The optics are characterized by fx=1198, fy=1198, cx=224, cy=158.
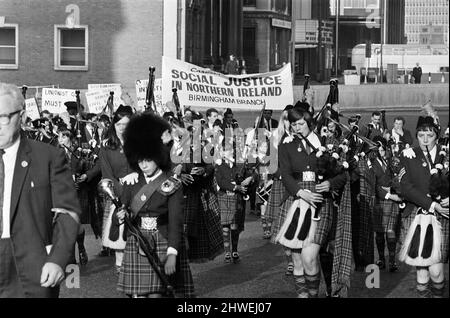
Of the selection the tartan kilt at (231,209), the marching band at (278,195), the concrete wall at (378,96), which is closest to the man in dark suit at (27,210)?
the marching band at (278,195)

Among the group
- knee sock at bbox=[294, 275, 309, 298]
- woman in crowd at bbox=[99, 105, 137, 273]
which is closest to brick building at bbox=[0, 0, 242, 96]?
woman in crowd at bbox=[99, 105, 137, 273]

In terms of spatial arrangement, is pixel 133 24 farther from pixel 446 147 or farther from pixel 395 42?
pixel 395 42

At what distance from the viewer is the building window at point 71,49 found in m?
40.9

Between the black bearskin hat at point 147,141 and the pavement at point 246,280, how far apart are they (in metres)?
2.44

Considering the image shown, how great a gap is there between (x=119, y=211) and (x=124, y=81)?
1284 inches

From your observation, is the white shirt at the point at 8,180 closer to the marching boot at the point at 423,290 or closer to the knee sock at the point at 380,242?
the marching boot at the point at 423,290

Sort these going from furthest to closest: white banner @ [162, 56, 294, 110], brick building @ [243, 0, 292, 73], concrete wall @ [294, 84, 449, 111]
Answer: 1. brick building @ [243, 0, 292, 73]
2. concrete wall @ [294, 84, 449, 111]
3. white banner @ [162, 56, 294, 110]

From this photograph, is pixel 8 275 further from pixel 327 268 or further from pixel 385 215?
pixel 385 215

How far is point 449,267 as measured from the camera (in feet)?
29.3

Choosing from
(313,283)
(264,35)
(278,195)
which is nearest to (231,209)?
(278,195)

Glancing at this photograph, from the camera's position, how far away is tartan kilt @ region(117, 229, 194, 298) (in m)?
7.91

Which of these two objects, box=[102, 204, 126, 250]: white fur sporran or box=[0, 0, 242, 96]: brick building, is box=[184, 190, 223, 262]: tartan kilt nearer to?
box=[102, 204, 126, 250]: white fur sporran

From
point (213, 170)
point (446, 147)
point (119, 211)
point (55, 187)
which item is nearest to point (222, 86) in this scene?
point (213, 170)

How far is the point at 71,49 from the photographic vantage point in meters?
41.1
